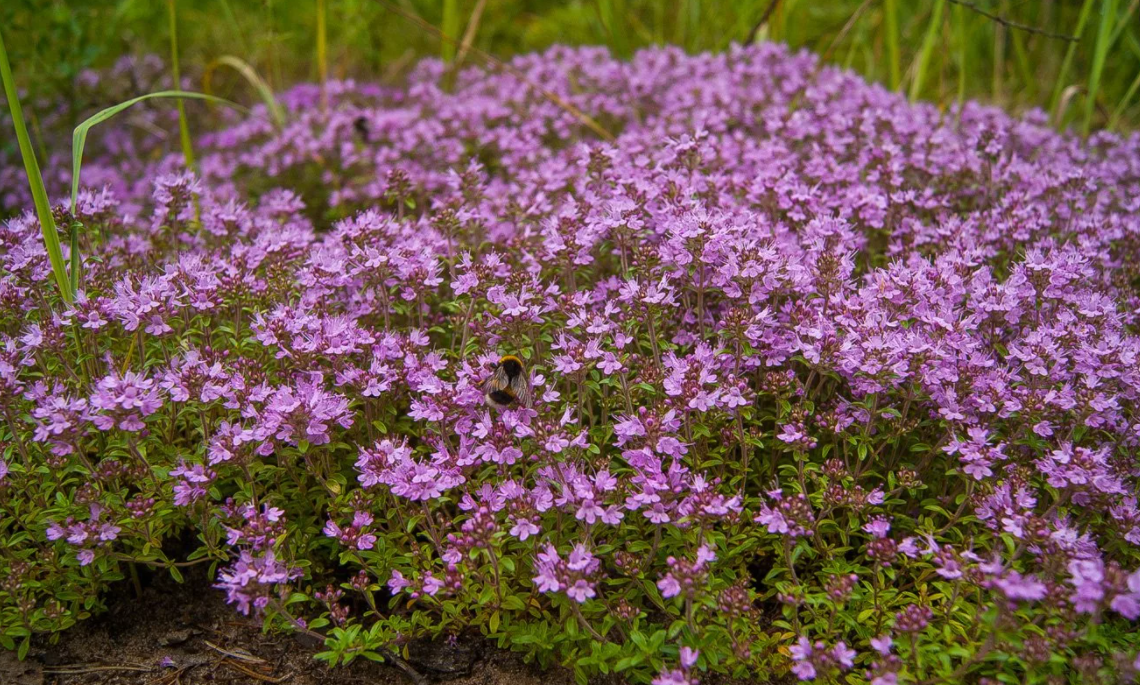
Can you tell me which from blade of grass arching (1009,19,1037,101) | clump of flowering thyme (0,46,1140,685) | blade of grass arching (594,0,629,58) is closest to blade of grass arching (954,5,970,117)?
blade of grass arching (1009,19,1037,101)

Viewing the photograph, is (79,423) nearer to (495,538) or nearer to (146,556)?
(146,556)

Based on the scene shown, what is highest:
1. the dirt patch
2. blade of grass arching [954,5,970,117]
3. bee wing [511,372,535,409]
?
blade of grass arching [954,5,970,117]

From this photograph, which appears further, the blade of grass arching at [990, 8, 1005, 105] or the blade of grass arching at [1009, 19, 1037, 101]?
the blade of grass arching at [990, 8, 1005, 105]

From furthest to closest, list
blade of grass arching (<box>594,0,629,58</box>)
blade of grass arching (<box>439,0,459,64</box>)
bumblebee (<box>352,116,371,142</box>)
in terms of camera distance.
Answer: blade of grass arching (<box>594,0,629,58</box>) < blade of grass arching (<box>439,0,459,64</box>) < bumblebee (<box>352,116,371,142</box>)

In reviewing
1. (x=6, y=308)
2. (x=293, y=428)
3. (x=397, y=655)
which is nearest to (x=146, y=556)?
(x=293, y=428)

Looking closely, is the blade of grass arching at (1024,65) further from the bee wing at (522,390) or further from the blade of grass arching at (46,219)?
the blade of grass arching at (46,219)

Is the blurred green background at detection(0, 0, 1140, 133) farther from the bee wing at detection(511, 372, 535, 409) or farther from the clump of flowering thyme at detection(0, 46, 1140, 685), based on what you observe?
the bee wing at detection(511, 372, 535, 409)

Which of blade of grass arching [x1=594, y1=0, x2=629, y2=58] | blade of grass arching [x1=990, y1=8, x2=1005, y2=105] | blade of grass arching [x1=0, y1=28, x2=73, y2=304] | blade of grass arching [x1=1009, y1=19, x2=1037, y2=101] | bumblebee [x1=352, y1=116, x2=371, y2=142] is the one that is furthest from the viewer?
blade of grass arching [x1=594, y1=0, x2=629, y2=58]

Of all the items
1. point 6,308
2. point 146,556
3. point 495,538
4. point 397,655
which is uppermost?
point 6,308
